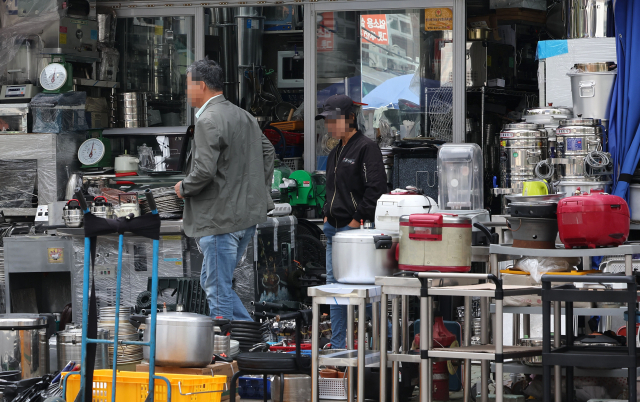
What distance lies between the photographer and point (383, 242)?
527 cm

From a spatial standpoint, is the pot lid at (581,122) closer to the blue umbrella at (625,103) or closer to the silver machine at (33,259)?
the blue umbrella at (625,103)

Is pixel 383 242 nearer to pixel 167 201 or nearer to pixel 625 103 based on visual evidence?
pixel 625 103

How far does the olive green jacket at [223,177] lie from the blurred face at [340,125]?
54 cm

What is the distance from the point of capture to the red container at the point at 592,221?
4902 mm

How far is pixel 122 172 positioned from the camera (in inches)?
345

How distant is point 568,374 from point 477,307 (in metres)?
3.46

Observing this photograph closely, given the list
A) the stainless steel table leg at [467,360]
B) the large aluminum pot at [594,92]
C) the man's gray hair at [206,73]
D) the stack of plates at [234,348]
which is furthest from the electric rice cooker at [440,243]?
the large aluminum pot at [594,92]

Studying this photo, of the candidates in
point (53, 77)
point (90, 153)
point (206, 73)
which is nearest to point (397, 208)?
point (206, 73)

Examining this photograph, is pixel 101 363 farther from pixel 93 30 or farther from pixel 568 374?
pixel 93 30

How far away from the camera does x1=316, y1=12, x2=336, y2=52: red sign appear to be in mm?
9227

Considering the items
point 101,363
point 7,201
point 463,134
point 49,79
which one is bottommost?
point 101,363

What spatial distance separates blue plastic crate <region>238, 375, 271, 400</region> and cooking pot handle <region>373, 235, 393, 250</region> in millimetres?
1194

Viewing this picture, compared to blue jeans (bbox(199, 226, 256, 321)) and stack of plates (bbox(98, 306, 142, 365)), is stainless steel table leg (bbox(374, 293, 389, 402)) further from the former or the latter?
stack of plates (bbox(98, 306, 142, 365))

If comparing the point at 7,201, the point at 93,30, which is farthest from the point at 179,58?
the point at 7,201
